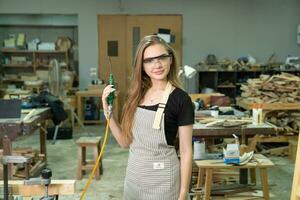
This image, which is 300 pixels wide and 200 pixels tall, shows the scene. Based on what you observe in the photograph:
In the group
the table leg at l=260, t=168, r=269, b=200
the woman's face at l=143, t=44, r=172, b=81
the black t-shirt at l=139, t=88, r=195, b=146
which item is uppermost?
the woman's face at l=143, t=44, r=172, b=81

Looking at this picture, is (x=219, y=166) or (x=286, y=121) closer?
(x=219, y=166)

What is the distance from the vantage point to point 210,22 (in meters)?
8.77

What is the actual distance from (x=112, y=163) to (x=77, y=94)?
9.26 ft

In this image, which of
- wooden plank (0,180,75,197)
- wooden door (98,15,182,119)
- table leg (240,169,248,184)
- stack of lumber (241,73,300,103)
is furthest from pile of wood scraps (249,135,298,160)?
wooden plank (0,180,75,197)

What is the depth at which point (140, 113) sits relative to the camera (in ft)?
6.51

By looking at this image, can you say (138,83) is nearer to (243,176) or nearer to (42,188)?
(42,188)

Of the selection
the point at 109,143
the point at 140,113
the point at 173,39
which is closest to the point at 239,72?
the point at 173,39

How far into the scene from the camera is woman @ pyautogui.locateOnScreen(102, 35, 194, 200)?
1.92 meters

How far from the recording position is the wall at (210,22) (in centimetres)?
865

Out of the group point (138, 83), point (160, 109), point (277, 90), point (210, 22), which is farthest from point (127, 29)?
point (160, 109)

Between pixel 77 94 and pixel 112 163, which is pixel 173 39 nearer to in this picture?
pixel 77 94

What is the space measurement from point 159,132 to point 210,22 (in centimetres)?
720

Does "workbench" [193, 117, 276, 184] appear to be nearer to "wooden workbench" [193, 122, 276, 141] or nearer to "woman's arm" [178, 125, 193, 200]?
"wooden workbench" [193, 122, 276, 141]

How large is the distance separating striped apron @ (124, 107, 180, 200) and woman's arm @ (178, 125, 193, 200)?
2 centimetres
